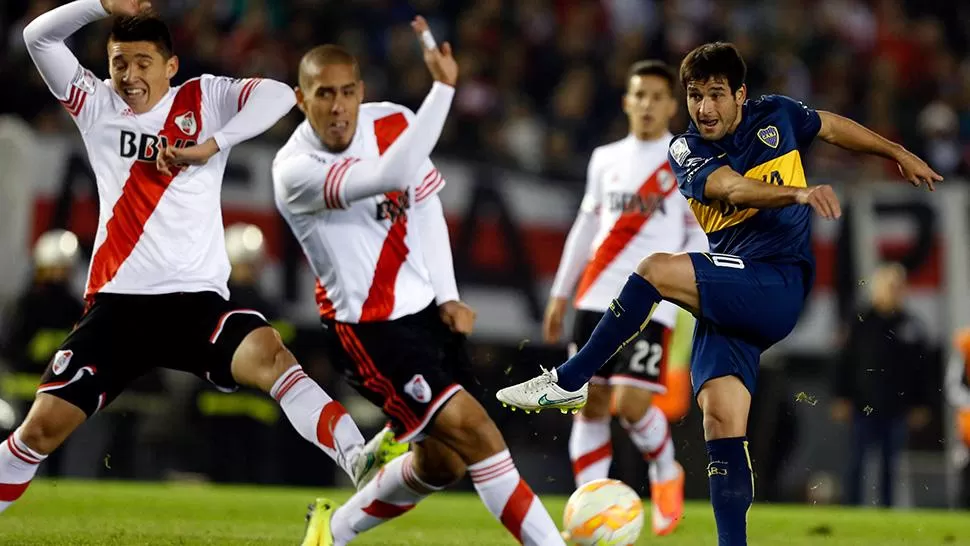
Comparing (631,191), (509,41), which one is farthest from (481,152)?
(631,191)

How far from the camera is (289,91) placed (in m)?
7.02

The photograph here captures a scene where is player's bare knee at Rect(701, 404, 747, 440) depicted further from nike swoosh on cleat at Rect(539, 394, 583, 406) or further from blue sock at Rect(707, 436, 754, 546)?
nike swoosh on cleat at Rect(539, 394, 583, 406)

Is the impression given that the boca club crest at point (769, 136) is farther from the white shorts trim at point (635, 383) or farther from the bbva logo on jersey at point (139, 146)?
the white shorts trim at point (635, 383)

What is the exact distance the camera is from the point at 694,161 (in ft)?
20.6

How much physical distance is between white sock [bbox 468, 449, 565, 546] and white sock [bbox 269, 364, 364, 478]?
710 millimetres

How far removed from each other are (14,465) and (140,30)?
212cm

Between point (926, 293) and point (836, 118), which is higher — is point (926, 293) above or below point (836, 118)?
below

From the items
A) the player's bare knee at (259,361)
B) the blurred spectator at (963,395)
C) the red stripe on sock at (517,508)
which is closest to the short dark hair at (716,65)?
the red stripe on sock at (517,508)

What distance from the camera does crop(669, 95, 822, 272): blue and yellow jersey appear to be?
6.28 m

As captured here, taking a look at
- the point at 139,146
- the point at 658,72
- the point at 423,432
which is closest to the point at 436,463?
the point at 423,432

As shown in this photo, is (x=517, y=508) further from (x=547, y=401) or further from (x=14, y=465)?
(x=14, y=465)

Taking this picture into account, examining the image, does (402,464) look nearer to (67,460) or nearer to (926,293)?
(67,460)

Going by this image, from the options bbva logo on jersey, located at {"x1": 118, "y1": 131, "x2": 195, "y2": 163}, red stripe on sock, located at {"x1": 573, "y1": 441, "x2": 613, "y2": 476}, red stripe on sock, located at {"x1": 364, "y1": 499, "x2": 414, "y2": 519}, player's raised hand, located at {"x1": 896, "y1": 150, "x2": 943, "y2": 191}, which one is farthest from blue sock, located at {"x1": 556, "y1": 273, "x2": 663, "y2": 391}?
red stripe on sock, located at {"x1": 573, "y1": 441, "x2": 613, "y2": 476}

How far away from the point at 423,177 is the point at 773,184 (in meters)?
1.71
